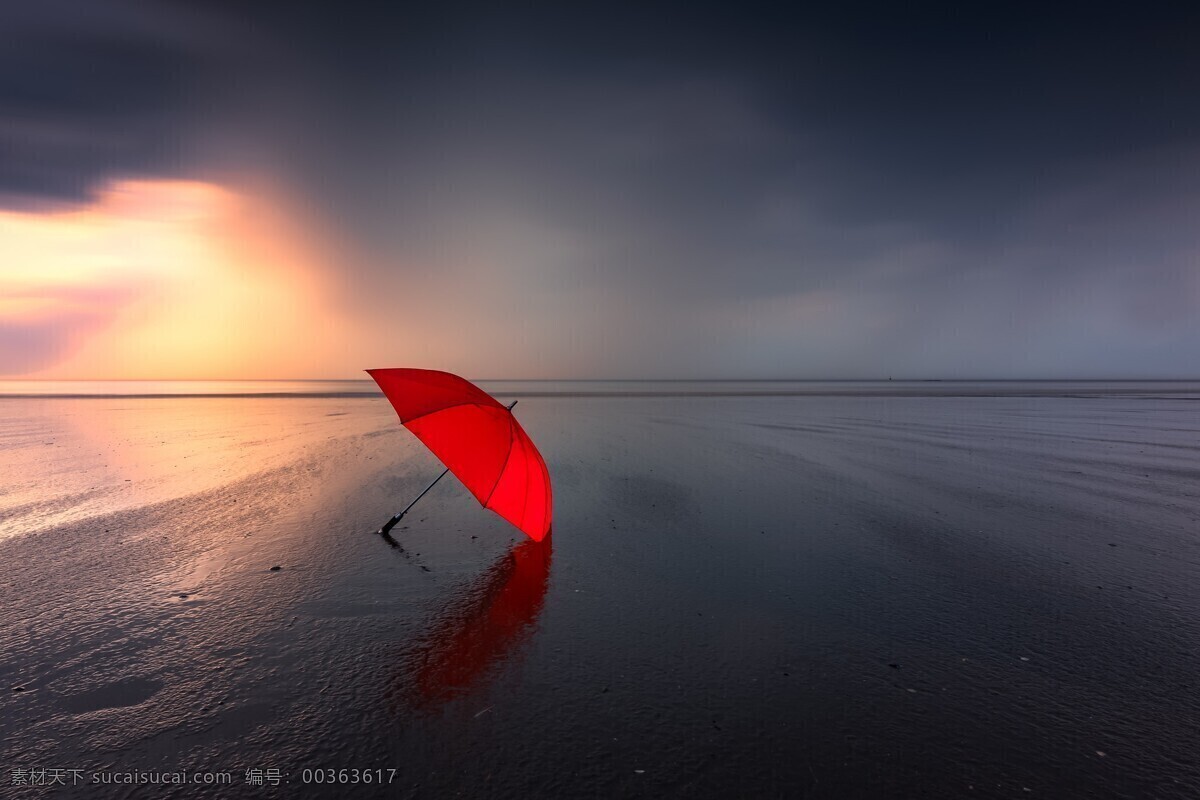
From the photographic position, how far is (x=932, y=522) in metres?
7.27

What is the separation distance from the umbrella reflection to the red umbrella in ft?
1.82

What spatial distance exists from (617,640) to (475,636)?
1.08 m

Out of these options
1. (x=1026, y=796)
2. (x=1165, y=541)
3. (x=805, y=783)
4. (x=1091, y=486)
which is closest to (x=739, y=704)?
(x=805, y=783)

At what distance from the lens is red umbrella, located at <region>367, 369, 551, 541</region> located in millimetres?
→ 5547

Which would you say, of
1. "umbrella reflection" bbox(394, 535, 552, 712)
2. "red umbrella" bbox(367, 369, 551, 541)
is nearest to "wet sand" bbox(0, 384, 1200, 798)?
"umbrella reflection" bbox(394, 535, 552, 712)

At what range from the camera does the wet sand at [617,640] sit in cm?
275

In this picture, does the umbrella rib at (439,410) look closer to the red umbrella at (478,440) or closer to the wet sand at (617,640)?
the red umbrella at (478,440)

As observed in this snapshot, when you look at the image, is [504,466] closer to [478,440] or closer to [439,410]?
[478,440]

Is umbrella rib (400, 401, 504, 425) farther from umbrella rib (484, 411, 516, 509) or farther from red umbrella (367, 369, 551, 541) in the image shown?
umbrella rib (484, 411, 516, 509)

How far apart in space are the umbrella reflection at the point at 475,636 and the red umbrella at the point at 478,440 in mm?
554

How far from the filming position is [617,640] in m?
4.00

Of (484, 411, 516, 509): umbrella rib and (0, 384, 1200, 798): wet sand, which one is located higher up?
(484, 411, 516, 509): umbrella rib

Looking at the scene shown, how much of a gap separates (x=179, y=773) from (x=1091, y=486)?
1284 centimetres

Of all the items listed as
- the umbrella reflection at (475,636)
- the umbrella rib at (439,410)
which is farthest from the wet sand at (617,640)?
the umbrella rib at (439,410)
